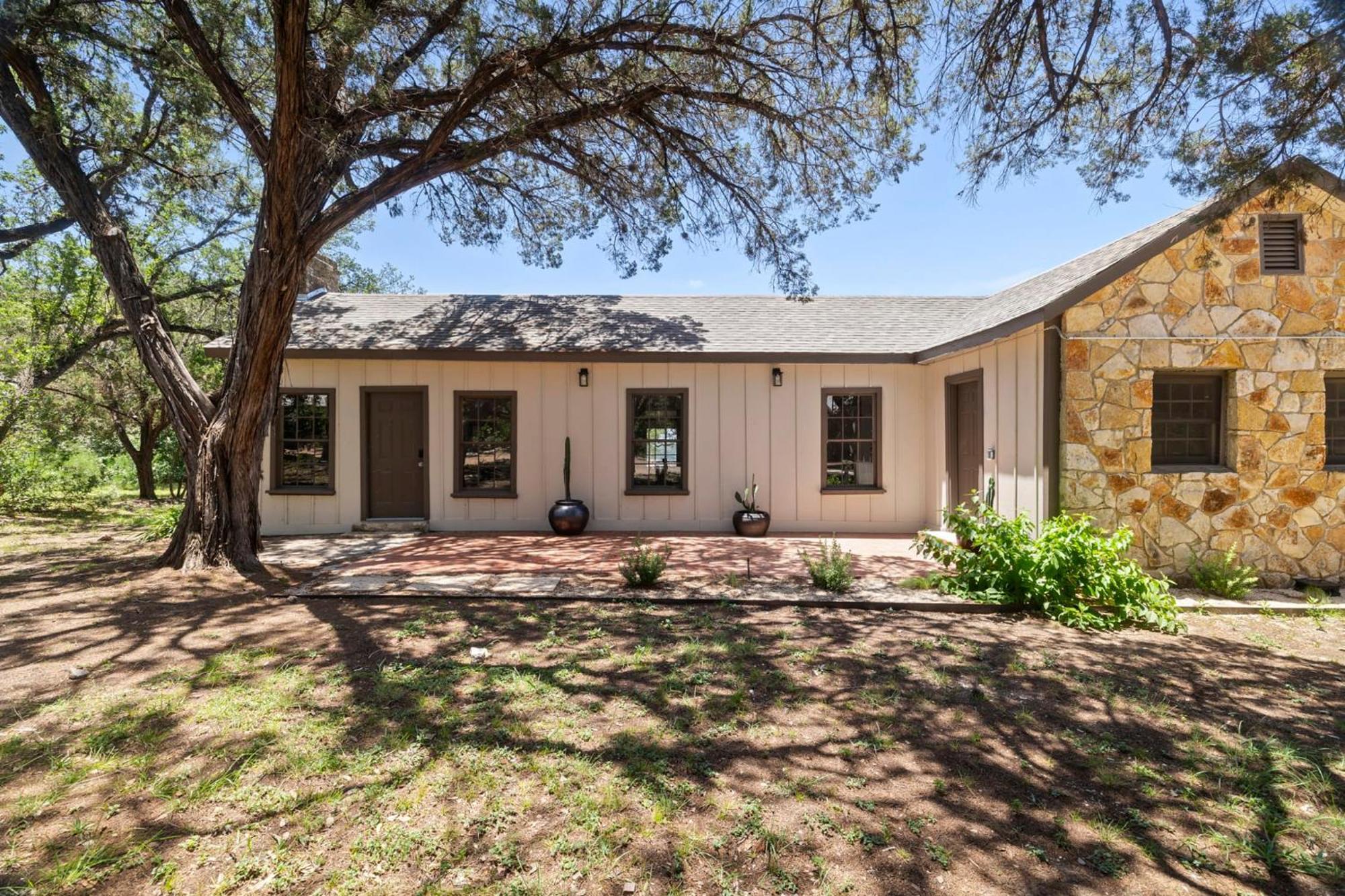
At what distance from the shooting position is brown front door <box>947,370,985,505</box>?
762cm

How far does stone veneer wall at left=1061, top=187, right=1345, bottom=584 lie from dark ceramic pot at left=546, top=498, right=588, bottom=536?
5.78m

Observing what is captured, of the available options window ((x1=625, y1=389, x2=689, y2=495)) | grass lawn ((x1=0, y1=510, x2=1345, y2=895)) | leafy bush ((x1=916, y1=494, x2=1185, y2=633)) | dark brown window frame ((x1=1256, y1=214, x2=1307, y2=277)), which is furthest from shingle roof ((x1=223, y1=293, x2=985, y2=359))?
Answer: grass lawn ((x1=0, y1=510, x2=1345, y2=895))

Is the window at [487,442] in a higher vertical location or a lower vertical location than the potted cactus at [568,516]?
higher

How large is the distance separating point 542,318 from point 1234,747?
9.12 metres

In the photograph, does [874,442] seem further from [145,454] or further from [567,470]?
[145,454]

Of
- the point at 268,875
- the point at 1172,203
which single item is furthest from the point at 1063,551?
the point at 268,875

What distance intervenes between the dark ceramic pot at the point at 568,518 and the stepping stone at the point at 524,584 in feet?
7.34

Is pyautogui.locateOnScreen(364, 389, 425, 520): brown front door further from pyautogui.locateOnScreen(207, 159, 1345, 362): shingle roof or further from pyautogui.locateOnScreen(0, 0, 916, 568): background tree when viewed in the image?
pyautogui.locateOnScreen(0, 0, 916, 568): background tree

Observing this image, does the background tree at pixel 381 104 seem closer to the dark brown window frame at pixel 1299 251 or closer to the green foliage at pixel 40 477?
the dark brown window frame at pixel 1299 251

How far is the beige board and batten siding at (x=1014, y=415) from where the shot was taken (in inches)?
242

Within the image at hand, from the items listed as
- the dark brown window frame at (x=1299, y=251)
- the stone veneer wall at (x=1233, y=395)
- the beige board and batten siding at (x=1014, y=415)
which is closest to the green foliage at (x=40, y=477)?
the beige board and batten siding at (x=1014, y=415)

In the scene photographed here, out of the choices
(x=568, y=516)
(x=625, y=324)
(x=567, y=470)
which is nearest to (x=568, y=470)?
(x=567, y=470)

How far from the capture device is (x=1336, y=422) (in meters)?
6.32

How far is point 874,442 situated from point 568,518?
462 cm
